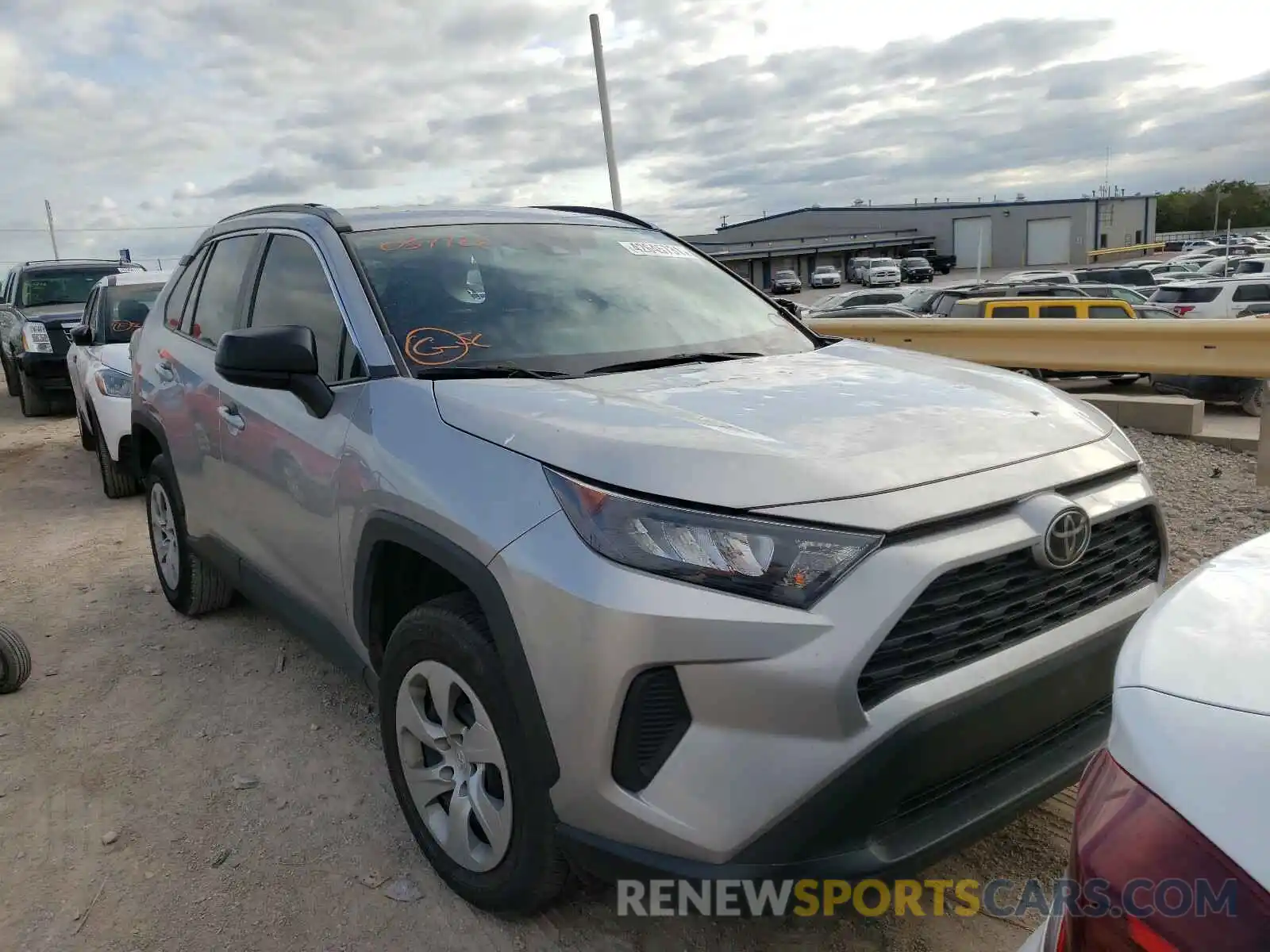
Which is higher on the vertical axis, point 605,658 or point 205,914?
point 605,658

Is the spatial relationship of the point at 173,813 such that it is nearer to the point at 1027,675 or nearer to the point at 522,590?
the point at 522,590

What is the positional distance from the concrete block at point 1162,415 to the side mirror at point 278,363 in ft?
20.5

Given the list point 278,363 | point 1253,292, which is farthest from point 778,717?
point 1253,292

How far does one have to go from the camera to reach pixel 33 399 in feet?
42.9

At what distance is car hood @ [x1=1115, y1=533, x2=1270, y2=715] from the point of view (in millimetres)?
1103

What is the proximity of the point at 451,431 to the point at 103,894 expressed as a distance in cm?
169

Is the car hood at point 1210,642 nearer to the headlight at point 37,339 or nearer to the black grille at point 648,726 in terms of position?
the black grille at point 648,726

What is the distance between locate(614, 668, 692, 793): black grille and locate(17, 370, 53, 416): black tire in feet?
44.1

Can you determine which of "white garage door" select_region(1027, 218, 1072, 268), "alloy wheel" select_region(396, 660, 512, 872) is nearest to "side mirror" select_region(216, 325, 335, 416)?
"alloy wheel" select_region(396, 660, 512, 872)

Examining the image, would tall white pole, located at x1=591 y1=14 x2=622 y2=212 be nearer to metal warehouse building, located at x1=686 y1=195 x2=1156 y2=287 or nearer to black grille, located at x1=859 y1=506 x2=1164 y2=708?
black grille, located at x1=859 y1=506 x2=1164 y2=708

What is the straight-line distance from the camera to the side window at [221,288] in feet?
13.0

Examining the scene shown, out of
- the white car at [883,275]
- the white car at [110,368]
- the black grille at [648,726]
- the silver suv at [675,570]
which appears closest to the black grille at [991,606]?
the silver suv at [675,570]

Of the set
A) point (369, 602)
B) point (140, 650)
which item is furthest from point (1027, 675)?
point (140, 650)

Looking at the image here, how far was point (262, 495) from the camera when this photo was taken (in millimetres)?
3373
